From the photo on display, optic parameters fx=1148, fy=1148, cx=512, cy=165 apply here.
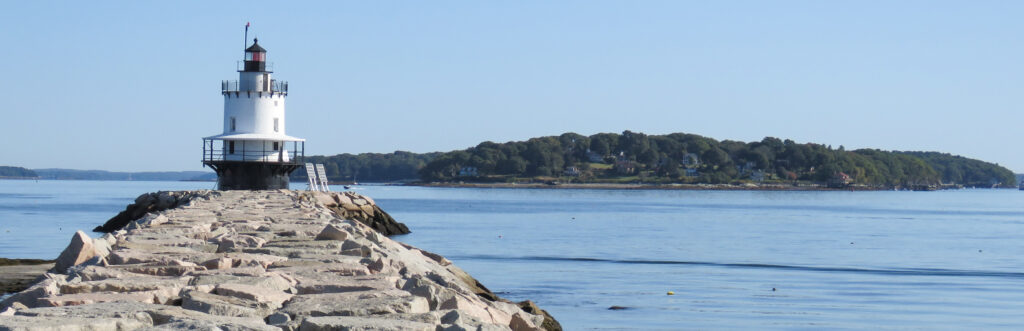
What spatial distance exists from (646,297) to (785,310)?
2.13 meters

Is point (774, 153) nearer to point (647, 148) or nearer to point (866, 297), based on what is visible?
point (647, 148)

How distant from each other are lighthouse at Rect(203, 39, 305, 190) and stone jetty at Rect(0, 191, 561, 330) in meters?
21.6

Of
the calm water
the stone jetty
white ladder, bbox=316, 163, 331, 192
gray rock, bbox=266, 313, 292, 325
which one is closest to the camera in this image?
the stone jetty

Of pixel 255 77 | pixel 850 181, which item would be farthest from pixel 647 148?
pixel 255 77

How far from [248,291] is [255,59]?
28636mm

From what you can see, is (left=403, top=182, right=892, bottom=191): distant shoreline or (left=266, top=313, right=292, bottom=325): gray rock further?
(left=403, top=182, right=892, bottom=191): distant shoreline

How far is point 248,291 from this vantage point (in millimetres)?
6969

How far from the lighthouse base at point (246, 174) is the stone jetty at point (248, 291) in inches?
846

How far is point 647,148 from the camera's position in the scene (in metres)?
180

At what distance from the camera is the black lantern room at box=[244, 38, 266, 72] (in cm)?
3459

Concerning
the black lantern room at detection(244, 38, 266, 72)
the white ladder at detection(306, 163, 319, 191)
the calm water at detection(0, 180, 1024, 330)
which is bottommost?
the calm water at detection(0, 180, 1024, 330)

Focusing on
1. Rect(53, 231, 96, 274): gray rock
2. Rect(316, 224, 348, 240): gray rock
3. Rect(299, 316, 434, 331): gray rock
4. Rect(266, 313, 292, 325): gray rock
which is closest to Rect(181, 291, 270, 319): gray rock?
Rect(266, 313, 292, 325): gray rock

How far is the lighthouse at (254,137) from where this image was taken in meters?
33.5

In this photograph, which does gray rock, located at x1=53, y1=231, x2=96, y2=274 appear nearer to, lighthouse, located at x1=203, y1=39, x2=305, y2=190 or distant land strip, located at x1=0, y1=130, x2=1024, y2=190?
lighthouse, located at x1=203, y1=39, x2=305, y2=190
